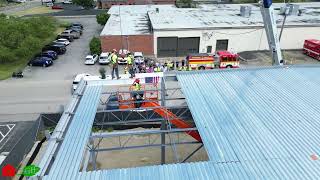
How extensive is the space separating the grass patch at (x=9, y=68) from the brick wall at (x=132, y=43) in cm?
1050

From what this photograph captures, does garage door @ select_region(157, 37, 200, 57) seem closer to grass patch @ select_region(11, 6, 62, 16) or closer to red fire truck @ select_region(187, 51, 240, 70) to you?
red fire truck @ select_region(187, 51, 240, 70)

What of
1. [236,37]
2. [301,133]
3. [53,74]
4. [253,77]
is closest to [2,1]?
[53,74]

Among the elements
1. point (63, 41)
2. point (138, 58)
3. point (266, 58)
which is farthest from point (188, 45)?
point (63, 41)

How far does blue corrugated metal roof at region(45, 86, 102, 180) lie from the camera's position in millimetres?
10466

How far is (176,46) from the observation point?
41.4 meters

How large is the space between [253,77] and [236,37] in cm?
2477

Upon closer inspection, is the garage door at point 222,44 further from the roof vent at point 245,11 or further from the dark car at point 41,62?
the dark car at point 41,62

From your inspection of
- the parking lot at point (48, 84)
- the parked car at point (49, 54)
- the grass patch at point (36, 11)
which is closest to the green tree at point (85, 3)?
the grass patch at point (36, 11)

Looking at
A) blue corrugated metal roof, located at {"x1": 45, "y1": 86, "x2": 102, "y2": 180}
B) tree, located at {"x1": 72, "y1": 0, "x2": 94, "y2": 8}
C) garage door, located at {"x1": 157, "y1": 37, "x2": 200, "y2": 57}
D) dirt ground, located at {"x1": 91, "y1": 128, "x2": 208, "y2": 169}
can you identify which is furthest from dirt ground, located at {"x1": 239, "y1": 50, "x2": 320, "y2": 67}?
tree, located at {"x1": 72, "y1": 0, "x2": 94, "y2": 8}

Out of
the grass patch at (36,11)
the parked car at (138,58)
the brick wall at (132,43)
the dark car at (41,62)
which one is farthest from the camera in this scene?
the grass patch at (36,11)

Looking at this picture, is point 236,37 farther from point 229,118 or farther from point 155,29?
point 229,118

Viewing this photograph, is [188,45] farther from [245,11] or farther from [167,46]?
[245,11]

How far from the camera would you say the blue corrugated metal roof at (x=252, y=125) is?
10234 mm

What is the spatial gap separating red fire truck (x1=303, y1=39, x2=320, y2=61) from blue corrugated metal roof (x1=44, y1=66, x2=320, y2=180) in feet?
74.4
